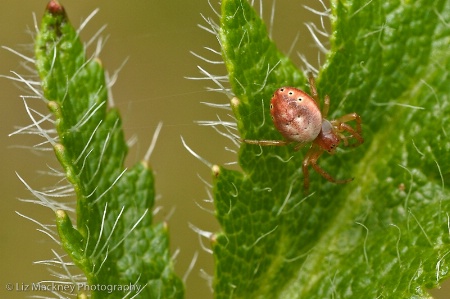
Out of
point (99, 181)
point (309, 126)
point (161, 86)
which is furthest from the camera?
point (161, 86)

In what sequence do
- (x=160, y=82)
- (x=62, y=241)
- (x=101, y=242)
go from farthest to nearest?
1. (x=160, y=82)
2. (x=101, y=242)
3. (x=62, y=241)

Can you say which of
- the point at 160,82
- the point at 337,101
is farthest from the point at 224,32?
the point at 160,82

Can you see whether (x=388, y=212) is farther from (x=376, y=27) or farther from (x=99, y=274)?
(x=99, y=274)

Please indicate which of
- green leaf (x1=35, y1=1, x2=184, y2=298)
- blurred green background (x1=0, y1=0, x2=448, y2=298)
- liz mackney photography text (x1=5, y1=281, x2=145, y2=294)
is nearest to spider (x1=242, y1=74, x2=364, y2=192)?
green leaf (x1=35, y1=1, x2=184, y2=298)

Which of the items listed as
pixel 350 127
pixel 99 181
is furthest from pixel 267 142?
pixel 99 181

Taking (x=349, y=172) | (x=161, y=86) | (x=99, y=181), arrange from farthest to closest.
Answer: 1. (x=161, y=86)
2. (x=349, y=172)
3. (x=99, y=181)

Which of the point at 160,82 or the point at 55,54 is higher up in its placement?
the point at 55,54

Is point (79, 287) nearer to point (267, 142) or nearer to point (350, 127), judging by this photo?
point (267, 142)
